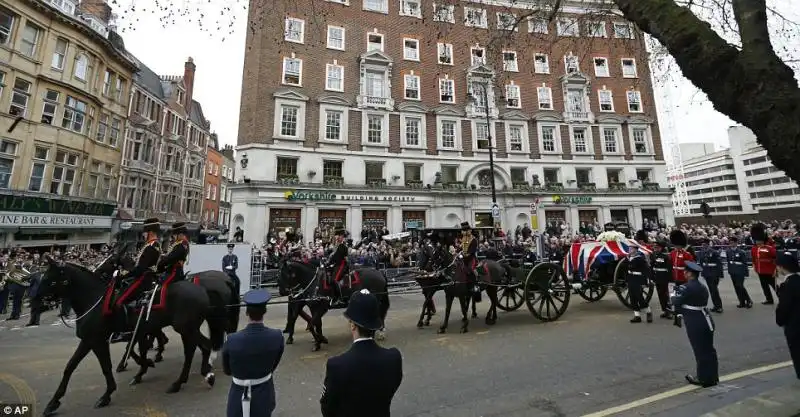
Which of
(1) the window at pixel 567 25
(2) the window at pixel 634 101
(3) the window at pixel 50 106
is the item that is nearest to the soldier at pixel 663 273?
(1) the window at pixel 567 25

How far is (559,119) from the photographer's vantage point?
30188mm

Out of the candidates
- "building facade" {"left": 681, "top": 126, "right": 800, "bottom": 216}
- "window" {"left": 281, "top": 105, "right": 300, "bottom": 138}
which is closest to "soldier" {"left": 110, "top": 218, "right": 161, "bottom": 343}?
"window" {"left": 281, "top": 105, "right": 300, "bottom": 138}

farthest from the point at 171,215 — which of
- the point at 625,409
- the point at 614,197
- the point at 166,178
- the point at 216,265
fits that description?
the point at 614,197

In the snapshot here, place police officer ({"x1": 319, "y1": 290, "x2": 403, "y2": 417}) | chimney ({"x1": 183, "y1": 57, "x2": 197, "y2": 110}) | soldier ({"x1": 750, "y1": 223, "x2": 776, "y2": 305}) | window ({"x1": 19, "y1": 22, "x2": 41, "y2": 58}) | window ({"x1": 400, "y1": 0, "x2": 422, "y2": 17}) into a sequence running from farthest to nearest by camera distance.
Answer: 1. chimney ({"x1": 183, "y1": 57, "x2": 197, "y2": 110})
2. window ({"x1": 400, "y1": 0, "x2": 422, "y2": 17})
3. window ({"x1": 19, "y1": 22, "x2": 41, "y2": 58})
4. soldier ({"x1": 750, "y1": 223, "x2": 776, "y2": 305})
5. police officer ({"x1": 319, "y1": 290, "x2": 403, "y2": 417})

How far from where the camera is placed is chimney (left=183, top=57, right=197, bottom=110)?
3659 centimetres

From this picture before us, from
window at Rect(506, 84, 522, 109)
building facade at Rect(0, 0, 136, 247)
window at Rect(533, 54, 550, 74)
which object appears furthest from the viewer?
window at Rect(533, 54, 550, 74)

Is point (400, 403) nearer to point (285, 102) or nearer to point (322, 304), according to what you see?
point (322, 304)

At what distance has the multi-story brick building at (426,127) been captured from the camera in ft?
79.5

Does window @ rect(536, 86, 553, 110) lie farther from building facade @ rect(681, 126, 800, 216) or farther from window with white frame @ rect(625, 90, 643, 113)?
building facade @ rect(681, 126, 800, 216)

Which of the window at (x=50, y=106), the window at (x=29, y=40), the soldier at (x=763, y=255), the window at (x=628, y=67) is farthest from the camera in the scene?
the window at (x=628, y=67)

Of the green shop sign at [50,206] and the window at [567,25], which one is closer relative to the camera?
the window at [567,25]

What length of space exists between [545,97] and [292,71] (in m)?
22.0

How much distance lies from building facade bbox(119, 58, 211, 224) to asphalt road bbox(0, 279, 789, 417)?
2366cm

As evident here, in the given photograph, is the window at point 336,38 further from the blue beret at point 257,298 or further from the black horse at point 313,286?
the blue beret at point 257,298
